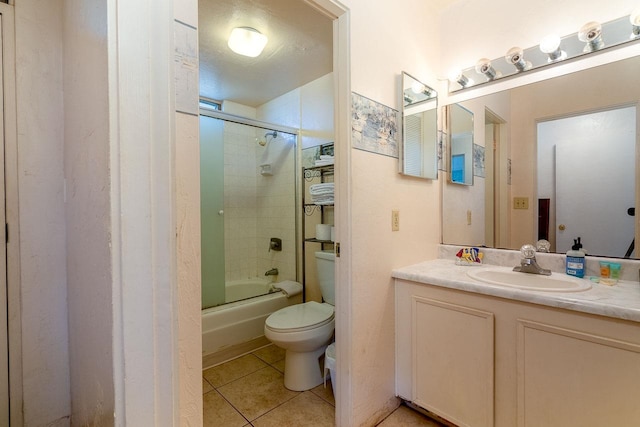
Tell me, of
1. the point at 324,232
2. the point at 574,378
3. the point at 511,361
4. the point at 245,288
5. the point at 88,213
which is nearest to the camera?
the point at 88,213

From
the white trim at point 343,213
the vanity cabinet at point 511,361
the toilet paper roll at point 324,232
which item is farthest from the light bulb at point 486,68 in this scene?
the toilet paper roll at point 324,232

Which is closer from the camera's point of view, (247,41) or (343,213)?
(343,213)

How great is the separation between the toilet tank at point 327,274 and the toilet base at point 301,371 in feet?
1.42

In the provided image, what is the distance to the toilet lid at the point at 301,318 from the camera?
67.9 inches

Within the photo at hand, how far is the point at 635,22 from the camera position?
1264 millimetres

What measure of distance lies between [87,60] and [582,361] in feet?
6.51

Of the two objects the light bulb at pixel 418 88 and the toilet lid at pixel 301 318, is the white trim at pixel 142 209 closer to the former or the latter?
the toilet lid at pixel 301 318

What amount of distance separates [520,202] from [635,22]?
2.96 feet

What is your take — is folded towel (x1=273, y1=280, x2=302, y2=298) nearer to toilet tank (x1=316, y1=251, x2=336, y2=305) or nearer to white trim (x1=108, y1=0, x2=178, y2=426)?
toilet tank (x1=316, y1=251, x2=336, y2=305)

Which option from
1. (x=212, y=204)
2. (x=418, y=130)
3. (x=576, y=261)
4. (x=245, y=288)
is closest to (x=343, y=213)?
(x=418, y=130)

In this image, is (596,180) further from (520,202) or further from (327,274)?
(327,274)

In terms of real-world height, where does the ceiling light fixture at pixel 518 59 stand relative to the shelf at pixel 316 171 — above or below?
above

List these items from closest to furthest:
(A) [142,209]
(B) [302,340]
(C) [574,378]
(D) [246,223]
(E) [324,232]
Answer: (A) [142,209] → (C) [574,378] → (B) [302,340] → (E) [324,232] → (D) [246,223]

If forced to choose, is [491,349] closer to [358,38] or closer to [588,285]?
[588,285]
